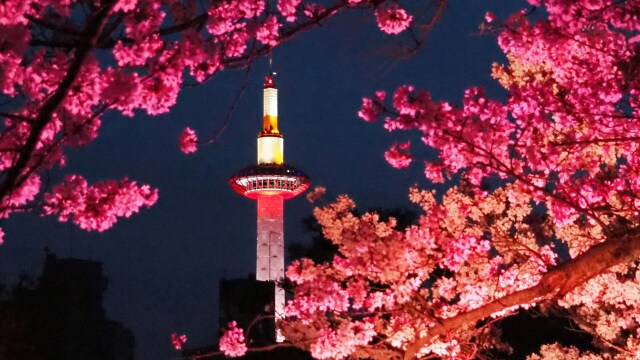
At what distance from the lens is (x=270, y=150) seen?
161ft

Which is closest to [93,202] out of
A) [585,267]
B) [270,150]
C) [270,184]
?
[585,267]

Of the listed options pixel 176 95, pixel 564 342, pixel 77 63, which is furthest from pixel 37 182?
pixel 564 342

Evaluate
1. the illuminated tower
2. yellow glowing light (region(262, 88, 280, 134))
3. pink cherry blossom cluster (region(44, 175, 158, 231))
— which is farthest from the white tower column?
pink cherry blossom cluster (region(44, 175, 158, 231))

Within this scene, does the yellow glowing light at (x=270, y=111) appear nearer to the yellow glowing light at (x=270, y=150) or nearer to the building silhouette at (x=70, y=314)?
the yellow glowing light at (x=270, y=150)

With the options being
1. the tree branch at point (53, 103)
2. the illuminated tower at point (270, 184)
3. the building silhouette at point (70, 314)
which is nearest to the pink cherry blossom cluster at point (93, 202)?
the tree branch at point (53, 103)

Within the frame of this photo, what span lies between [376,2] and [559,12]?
187 centimetres

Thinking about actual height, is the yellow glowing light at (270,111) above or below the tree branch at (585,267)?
above

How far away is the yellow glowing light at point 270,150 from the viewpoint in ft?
160

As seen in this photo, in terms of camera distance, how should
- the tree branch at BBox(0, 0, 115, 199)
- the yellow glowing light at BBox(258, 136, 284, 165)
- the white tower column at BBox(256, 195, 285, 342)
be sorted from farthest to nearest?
the yellow glowing light at BBox(258, 136, 284, 165)
the white tower column at BBox(256, 195, 285, 342)
the tree branch at BBox(0, 0, 115, 199)

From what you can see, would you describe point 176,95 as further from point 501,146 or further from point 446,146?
point 501,146

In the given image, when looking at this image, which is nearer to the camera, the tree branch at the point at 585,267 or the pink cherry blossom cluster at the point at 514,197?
the tree branch at the point at 585,267

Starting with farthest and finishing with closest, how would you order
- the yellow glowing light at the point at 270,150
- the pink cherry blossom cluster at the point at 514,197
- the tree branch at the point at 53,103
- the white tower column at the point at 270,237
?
the yellow glowing light at the point at 270,150
the white tower column at the point at 270,237
the pink cherry blossom cluster at the point at 514,197
the tree branch at the point at 53,103

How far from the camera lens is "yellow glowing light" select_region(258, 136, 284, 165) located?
4869 cm

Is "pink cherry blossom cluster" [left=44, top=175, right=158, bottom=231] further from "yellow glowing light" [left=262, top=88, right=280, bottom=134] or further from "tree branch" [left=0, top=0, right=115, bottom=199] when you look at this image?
"yellow glowing light" [left=262, top=88, right=280, bottom=134]
